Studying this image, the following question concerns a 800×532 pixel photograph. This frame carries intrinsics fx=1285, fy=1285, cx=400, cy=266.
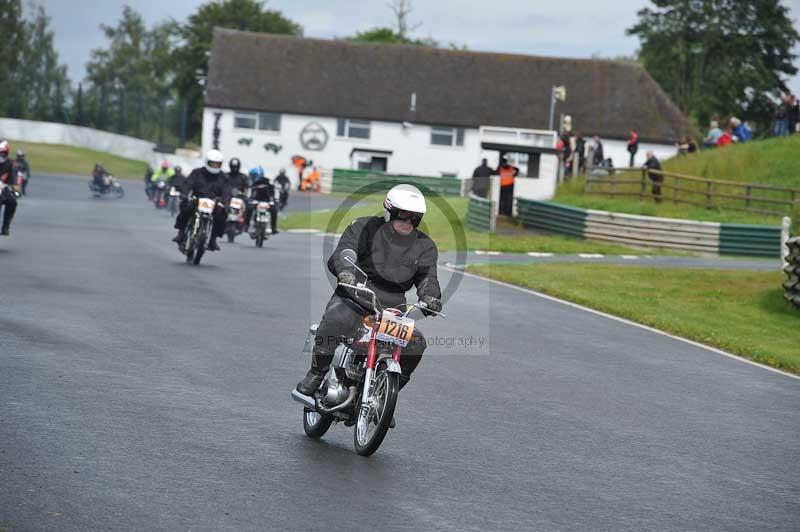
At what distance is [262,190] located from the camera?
3077cm

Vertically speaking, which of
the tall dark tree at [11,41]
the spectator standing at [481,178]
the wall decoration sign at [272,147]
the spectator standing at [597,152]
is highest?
the tall dark tree at [11,41]

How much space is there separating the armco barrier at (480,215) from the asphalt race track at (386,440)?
62.5 feet

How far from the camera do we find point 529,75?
262ft

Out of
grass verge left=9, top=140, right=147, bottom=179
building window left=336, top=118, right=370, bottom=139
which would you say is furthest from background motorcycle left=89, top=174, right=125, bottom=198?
building window left=336, top=118, right=370, bottom=139

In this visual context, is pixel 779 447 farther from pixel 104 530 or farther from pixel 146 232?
pixel 146 232

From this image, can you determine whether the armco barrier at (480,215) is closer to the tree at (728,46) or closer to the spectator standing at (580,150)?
the spectator standing at (580,150)

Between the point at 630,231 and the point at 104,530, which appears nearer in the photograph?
the point at 104,530

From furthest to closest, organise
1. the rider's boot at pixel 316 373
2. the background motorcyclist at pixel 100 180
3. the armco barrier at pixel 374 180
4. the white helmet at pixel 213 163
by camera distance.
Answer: the armco barrier at pixel 374 180
the background motorcyclist at pixel 100 180
the white helmet at pixel 213 163
the rider's boot at pixel 316 373

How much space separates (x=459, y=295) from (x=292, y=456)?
1288 cm

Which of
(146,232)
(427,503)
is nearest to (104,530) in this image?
(427,503)

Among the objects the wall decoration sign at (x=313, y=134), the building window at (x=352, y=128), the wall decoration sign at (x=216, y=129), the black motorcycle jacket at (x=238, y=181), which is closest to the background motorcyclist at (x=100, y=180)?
the wall decoration sign at (x=216, y=129)

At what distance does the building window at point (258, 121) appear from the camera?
77.5 metres

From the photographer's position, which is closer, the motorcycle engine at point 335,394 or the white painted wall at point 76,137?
the motorcycle engine at point 335,394

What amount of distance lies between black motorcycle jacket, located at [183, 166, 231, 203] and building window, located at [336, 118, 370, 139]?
180ft
